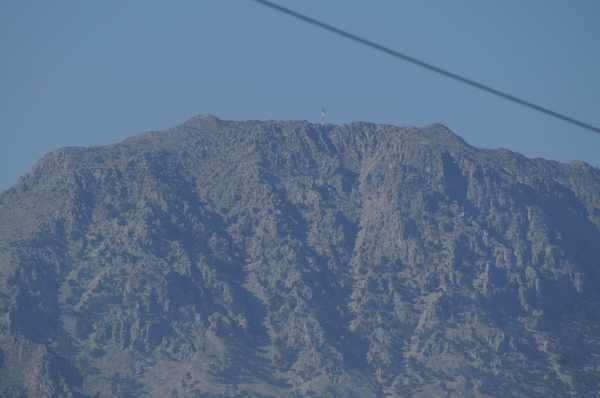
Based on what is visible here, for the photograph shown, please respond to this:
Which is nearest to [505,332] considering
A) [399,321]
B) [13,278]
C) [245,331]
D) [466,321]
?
[466,321]

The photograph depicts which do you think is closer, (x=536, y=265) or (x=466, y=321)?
(x=466, y=321)

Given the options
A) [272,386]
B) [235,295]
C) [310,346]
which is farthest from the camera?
A: [235,295]

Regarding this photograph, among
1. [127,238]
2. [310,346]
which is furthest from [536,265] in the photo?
[127,238]

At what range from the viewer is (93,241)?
19888cm

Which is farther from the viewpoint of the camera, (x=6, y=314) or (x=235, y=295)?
(x=235, y=295)

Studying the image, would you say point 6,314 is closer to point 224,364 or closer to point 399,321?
point 224,364

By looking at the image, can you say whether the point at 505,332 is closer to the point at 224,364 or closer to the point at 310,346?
the point at 310,346

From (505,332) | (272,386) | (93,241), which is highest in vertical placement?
(93,241)

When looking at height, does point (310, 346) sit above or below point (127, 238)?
below

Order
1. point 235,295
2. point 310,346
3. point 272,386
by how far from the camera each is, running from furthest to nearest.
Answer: point 235,295 < point 310,346 < point 272,386

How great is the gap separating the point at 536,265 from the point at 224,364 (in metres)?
67.1

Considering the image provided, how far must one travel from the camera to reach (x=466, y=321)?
595 ft

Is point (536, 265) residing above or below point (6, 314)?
above

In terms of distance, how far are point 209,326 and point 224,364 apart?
1180cm
